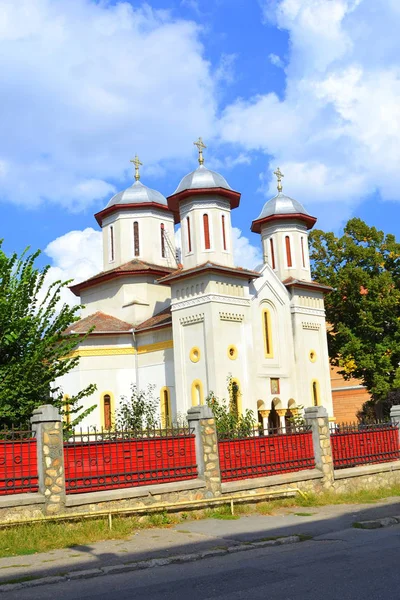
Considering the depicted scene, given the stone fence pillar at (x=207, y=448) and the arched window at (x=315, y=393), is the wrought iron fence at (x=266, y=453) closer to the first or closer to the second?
the stone fence pillar at (x=207, y=448)

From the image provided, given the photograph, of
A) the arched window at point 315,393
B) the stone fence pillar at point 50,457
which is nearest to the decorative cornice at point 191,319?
the arched window at point 315,393

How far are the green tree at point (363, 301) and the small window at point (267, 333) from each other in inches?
185

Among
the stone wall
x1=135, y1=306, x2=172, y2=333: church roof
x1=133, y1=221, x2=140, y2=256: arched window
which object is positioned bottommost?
the stone wall

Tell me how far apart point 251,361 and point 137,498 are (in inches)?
551

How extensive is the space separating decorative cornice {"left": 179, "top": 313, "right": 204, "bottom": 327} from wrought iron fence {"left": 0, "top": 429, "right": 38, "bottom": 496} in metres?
14.1

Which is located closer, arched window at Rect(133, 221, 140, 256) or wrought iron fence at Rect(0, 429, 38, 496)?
wrought iron fence at Rect(0, 429, 38, 496)

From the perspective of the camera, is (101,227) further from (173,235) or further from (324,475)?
(324,475)

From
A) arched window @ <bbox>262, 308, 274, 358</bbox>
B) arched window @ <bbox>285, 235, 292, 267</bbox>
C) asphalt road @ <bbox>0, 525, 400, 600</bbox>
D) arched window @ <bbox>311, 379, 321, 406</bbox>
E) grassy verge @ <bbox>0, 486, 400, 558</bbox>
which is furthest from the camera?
arched window @ <bbox>285, 235, 292, 267</bbox>

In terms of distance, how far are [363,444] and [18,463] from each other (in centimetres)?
915

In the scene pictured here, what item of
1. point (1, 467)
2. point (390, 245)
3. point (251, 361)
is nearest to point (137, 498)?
point (1, 467)

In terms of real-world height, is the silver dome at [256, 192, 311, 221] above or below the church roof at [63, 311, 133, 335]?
above

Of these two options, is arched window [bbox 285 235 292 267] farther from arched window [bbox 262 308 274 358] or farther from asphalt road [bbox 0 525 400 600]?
asphalt road [bbox 0 525 400 600]

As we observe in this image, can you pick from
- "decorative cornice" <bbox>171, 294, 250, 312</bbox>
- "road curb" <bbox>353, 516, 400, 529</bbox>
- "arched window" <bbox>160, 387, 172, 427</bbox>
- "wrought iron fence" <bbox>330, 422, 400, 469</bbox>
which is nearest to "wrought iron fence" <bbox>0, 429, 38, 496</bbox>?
"road curb" <bbox>353, 516, 400, 529</bbox>

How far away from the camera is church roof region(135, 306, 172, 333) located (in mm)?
27422
